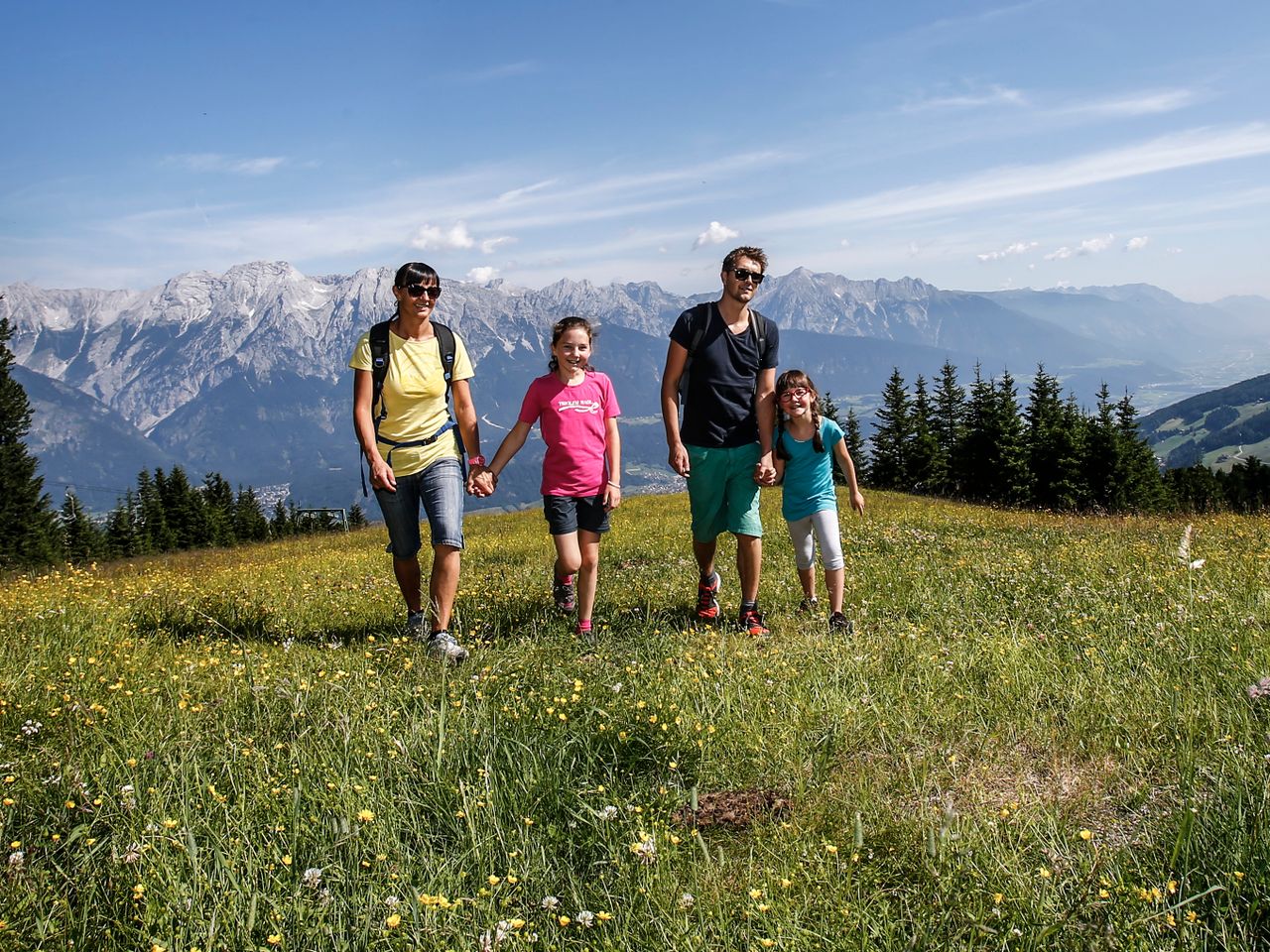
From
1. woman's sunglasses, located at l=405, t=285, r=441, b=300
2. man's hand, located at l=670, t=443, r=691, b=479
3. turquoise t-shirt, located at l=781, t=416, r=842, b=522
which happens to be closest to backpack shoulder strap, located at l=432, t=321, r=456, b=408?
woman's sunglasses, located at l=405, t=285, r=441, b=300

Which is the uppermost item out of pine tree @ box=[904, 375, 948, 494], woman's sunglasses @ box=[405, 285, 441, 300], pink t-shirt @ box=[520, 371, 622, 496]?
woman's sunglasses @ box=[405, 285, 441, 300]

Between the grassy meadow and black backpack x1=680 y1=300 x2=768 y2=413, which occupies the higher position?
black backpack x1=680 y1=300 x2=768 y2=413

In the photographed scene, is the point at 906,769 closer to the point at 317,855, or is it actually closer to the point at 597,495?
the point at 317,855

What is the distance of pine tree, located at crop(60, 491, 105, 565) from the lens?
68.7 meters

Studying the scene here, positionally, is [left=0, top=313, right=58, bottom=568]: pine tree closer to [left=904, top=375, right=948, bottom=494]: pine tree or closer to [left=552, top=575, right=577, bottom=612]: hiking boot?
[left=552, top=575, right=577, bottom=612]: hiking boot

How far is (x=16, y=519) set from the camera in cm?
5634

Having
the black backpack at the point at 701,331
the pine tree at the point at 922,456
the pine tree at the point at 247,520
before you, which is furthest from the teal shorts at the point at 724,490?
the pine tree at the point at 247,520

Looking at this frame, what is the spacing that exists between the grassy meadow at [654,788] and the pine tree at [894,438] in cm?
6588

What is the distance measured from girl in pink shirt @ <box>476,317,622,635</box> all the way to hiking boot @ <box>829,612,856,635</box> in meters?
2.03

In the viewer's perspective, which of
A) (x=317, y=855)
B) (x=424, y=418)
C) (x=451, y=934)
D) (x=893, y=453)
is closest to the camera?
(x=451, y=934)

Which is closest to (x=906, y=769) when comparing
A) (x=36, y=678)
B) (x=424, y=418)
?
(x=424, y=418)

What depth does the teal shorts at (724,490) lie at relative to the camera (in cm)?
720

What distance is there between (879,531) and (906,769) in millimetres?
10401

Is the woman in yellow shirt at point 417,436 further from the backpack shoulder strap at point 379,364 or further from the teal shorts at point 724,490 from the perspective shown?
the teal shorts at point 724,490
